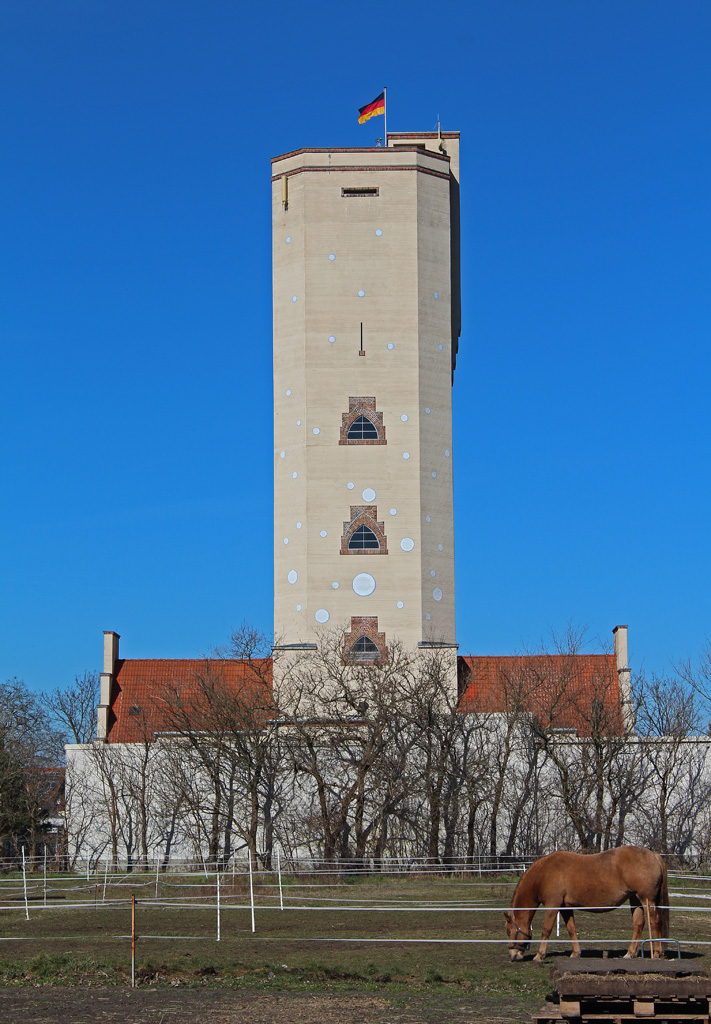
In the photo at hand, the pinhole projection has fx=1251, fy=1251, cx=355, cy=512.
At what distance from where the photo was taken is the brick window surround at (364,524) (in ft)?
155

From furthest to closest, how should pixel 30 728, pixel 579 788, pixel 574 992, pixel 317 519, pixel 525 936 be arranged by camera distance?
pixel 30 728
pixel 317 519
pixel 579 788
pixel 525 936
pixel 574 992

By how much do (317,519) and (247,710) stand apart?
768 cm

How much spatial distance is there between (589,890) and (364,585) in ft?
90.9

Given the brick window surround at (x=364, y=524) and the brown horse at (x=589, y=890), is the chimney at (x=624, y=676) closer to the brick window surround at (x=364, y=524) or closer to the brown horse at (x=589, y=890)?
the brick window surround at (x=364, y=524)

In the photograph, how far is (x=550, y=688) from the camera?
155 feet

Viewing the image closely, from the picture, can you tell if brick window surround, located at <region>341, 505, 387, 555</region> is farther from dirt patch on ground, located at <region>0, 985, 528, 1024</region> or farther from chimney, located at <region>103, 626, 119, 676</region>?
dirt patch on ground, located at <region>0, 985, 528, 1024</region>

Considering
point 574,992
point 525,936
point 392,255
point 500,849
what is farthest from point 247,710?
point 574,992

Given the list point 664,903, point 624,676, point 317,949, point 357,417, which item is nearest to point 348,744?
point 624,676

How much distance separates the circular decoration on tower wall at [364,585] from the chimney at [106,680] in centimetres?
1111

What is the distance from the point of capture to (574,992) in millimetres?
13781

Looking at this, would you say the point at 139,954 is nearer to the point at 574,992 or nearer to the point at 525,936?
the point at 525,936

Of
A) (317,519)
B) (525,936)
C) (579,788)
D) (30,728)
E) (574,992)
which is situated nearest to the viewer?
(574,992)

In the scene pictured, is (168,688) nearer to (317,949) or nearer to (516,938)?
(317,949)

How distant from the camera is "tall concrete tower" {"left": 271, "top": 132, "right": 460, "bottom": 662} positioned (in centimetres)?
4719
